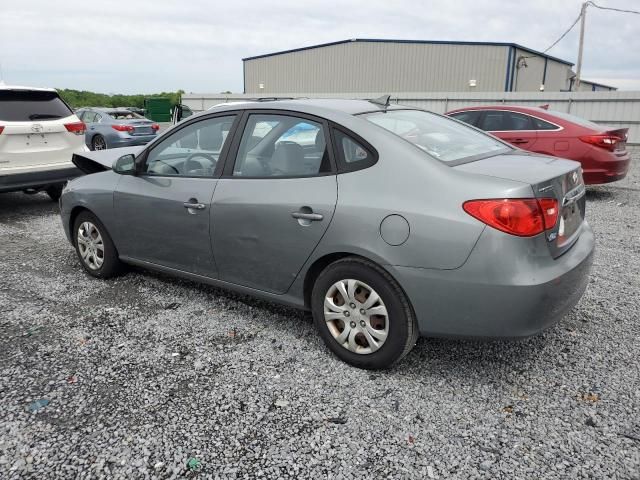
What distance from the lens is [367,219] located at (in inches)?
112

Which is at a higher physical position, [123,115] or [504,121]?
[123,115]

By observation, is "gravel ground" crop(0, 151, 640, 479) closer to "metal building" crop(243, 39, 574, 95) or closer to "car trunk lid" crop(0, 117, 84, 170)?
"car trunk lid" crop(0, 117, 84, 170)

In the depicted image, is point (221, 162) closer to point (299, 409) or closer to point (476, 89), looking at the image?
point (299, 409)

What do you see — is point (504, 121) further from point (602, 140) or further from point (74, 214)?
point (74, 214)

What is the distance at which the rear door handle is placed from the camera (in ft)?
9.97

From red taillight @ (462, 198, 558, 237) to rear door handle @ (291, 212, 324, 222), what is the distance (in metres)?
0.84

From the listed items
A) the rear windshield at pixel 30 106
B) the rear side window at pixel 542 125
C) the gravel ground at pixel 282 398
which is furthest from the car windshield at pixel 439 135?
the rear windshield at pixel 30 106

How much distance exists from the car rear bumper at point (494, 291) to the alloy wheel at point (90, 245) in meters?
2.97

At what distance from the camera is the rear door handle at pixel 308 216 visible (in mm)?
3039

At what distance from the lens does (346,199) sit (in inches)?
116

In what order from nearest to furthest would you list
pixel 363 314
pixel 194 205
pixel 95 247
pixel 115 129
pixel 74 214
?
pixel 363 314 → pixel 194 205 → pixel 95 247 → pixel 74 214 → pixel 115 129

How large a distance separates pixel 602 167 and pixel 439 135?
19.2ft

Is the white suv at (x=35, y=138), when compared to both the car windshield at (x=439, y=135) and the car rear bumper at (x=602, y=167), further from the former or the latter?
the car rear bumper at (x=602, y=167)

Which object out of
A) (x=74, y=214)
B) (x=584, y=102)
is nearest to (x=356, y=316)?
(x=74, y=214)
